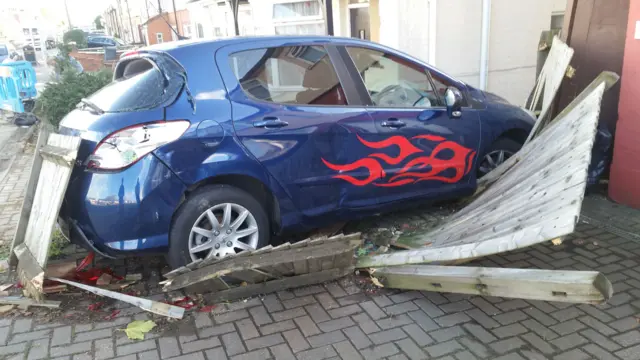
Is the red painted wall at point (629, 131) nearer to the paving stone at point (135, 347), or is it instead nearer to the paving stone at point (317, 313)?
the paving stone at point (317, 313)

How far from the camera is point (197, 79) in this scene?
3611 mm

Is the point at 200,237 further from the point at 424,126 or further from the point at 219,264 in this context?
the point at 424,126

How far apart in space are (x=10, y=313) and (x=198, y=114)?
1869 mm

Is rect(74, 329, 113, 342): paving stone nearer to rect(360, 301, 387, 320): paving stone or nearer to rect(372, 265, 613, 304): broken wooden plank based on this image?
rect(360, 301, 387, 320): paving stone

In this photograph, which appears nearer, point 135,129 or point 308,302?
point 135,129

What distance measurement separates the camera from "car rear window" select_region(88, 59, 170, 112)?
3498 mm

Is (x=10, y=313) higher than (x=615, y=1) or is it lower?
lower

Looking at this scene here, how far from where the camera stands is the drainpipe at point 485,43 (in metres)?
7.67

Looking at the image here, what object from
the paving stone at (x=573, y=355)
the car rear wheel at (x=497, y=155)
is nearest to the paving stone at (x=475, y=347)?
the paving stone at (x=573, y=355)

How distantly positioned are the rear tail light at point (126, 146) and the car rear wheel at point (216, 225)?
46 centimetres

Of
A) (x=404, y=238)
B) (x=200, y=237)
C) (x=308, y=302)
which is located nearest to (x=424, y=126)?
(x=404, y=238)

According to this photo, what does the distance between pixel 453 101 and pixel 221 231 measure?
7.35 ft

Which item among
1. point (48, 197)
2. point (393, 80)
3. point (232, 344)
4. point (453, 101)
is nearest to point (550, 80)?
point (453, 101)

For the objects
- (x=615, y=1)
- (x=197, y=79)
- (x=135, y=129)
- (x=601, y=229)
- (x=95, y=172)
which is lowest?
(x=601, y=229)
